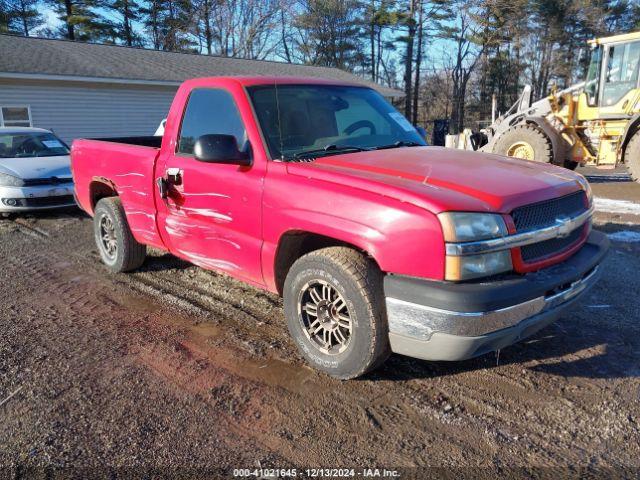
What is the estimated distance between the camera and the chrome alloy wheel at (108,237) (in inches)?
220

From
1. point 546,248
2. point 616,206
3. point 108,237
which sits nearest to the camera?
point 546,248

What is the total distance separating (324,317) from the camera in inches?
129

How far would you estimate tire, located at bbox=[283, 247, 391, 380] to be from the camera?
9.65 feet

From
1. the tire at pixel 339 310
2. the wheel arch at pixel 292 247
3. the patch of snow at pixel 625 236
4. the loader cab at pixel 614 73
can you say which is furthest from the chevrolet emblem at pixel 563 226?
the loader cab at pixel 614 73

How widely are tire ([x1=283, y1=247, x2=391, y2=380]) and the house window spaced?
17126 millimetres

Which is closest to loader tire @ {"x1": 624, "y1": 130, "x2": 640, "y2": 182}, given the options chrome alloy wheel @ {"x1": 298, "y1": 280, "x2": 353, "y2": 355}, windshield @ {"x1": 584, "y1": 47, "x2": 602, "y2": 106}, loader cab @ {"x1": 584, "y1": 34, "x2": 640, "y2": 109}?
loader cab @ {"x1": 584, "y1": 34, "x2": 640, "y2": 109}

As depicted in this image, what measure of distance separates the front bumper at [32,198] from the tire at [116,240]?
3369 mm

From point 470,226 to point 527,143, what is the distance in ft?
35.1

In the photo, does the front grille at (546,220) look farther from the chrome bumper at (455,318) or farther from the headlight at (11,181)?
the headlight at (11,181)

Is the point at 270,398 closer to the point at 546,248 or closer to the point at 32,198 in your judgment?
the point at 546,248

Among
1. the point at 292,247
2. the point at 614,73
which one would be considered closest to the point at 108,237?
the point at 292,247

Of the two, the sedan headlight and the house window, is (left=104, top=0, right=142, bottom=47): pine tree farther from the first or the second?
the sedan headlight

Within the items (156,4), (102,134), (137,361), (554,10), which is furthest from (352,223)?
(554,10)

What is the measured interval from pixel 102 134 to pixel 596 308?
18889 millimetres
